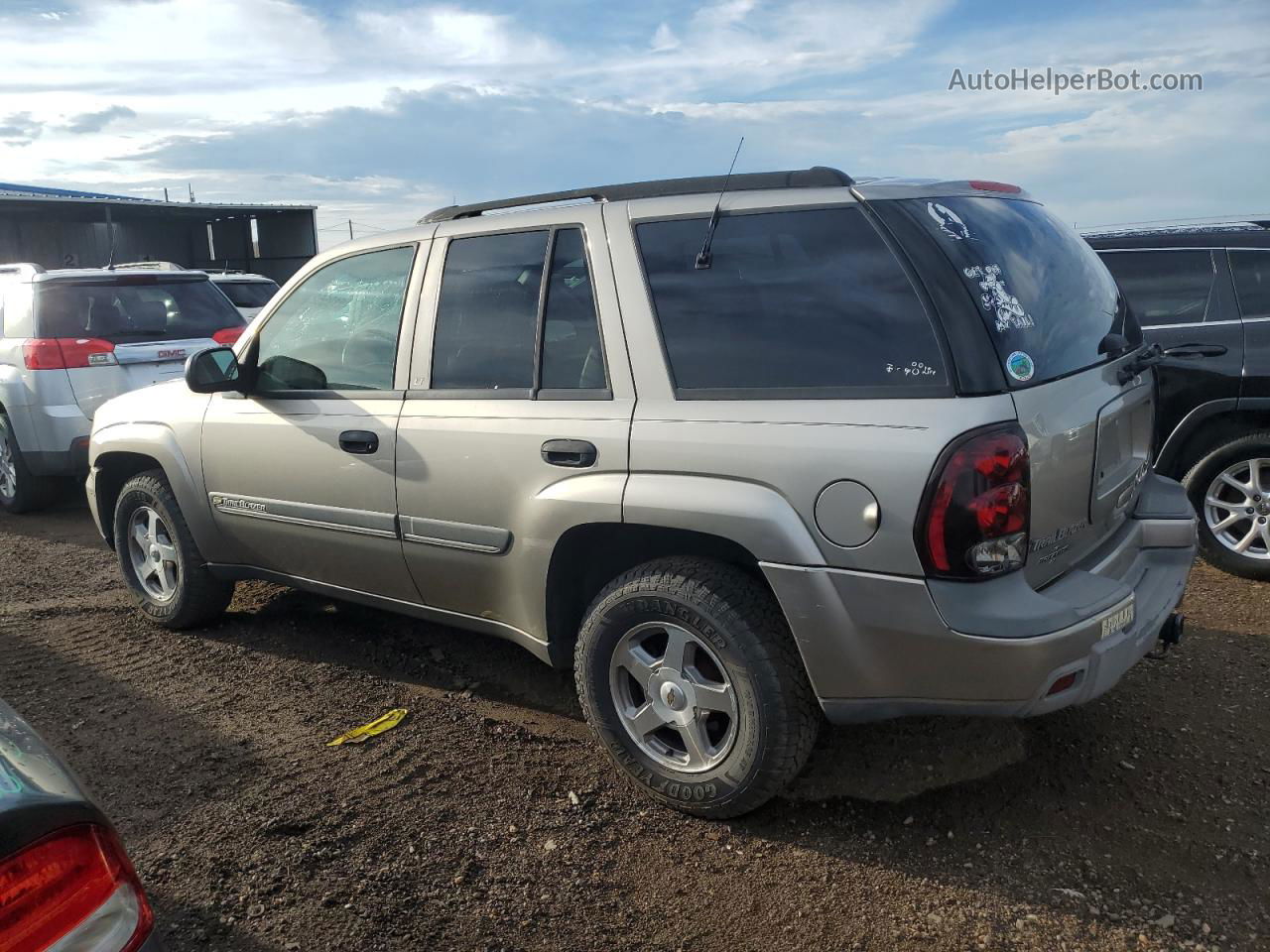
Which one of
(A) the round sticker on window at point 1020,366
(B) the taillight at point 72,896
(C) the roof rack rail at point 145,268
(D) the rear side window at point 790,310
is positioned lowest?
(B) the taillight at point 72,896

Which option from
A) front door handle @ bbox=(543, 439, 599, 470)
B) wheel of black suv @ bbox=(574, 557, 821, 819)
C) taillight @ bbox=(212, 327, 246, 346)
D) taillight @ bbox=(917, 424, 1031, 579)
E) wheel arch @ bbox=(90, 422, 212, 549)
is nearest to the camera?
taillight @ bbox=(917, 424, 1031, 579)

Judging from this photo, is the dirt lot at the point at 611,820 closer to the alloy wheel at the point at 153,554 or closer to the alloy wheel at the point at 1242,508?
the alloy wheel at the point at 153,554

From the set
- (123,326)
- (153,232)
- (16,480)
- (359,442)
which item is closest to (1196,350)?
(359,442)

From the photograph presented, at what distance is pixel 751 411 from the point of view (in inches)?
110

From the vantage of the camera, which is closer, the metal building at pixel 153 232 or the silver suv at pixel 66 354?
the silver suv at pixel 66 354

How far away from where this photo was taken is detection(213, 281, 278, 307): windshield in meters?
13.1

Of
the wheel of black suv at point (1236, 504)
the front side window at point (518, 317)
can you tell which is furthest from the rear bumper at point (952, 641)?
the wheel of black suv at point (1236, 504)

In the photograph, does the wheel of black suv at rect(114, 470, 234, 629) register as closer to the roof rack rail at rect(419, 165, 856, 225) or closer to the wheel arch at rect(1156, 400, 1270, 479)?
the roof rack rail at rect(419, 165, 856, 225)

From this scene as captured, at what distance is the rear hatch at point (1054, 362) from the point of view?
2633 millimetres

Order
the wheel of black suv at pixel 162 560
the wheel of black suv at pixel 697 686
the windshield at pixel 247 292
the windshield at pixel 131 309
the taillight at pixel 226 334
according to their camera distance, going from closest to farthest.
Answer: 1. the wheel of black suv at pixel 697 686
2. the wheel of black suv at pixel 162 560
3. the windshield at pixel 131 309
4. the taillight at pixel 226 334
5. the windshield at pixel 247 292

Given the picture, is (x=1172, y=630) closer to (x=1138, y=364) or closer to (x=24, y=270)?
(x=1138, y=364)

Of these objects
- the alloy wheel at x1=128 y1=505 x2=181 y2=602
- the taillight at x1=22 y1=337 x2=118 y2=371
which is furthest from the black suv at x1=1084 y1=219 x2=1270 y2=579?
the taillight at x1=22 y1=337 x2=118 y2=371

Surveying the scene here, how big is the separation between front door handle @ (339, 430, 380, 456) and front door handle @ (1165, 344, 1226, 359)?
3.68m

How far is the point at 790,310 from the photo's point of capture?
281cm
